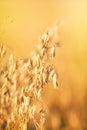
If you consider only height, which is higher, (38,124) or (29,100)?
(29,100)

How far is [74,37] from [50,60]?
260mm

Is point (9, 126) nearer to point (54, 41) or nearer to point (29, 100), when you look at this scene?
point (29, 100)

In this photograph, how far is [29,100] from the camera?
6.69 feet

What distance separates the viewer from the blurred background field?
6.94ft

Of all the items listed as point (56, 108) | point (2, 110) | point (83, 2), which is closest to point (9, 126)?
point (2, 110)

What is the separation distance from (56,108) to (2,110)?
1.31 feet

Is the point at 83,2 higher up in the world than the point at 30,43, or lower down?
higher up

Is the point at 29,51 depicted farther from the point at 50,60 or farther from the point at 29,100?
the point at 29,100

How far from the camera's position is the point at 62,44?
7.01 feet

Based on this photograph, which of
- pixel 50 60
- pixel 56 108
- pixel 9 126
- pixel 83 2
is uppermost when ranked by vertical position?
pixel 83 2

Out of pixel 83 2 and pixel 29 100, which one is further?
pixel 83 2

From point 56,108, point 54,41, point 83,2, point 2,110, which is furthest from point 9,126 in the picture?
point 83,2

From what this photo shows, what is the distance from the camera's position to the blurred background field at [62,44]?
212 cm

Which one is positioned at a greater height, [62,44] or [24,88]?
[62,44]
